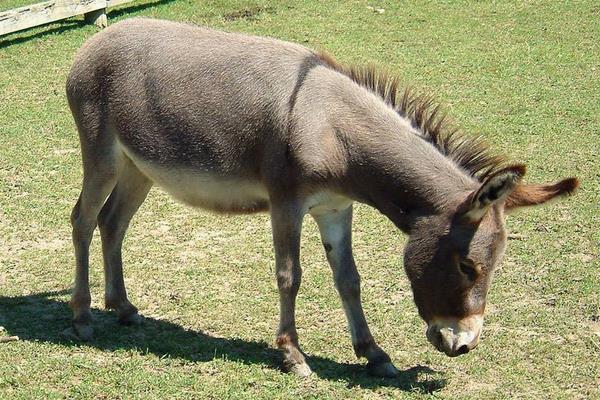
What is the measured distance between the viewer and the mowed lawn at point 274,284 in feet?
19.8

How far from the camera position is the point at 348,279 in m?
6.37

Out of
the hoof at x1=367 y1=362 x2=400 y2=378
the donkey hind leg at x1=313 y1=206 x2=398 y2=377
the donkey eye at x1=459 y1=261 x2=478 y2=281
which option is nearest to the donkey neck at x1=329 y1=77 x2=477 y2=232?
the donkey eye at x1=459 y1=261 x2=478 y2=281

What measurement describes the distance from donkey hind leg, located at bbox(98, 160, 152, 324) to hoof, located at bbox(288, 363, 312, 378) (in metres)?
1.39

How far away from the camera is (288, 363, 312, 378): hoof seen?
6.07m

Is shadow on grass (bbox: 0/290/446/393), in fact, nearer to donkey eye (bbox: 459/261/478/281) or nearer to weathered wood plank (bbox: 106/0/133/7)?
donkey eye (bbox: 459/261/478/281)

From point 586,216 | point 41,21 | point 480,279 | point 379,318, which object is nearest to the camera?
point 480,279

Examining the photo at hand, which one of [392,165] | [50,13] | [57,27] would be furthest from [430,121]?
[57,27]

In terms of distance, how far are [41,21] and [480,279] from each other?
10.4m

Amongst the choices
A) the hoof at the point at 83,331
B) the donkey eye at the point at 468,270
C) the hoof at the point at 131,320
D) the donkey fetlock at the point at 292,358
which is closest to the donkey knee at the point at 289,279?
the donkey fetlock at the point at 292,358

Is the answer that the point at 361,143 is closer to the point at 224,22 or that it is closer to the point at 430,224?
the point at 430,224

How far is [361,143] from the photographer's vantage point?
19.4 ft

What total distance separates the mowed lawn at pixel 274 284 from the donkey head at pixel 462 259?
54 cm

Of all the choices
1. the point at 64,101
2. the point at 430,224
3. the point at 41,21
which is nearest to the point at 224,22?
the point at 41,21

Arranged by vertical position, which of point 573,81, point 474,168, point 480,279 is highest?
point 474,168
